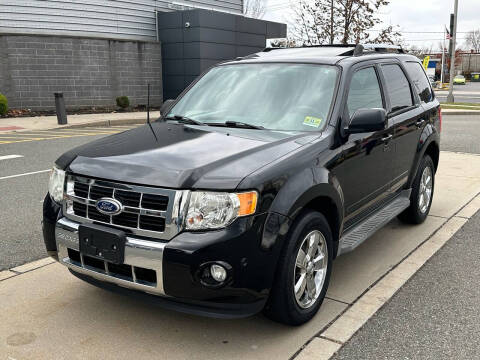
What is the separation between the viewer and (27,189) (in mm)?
7285

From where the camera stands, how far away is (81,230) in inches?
124

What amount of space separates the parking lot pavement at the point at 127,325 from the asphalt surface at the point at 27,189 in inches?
24.2

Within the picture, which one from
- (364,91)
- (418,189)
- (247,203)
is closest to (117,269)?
(247,203)

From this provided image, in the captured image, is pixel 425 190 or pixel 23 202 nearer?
pixel 425 190

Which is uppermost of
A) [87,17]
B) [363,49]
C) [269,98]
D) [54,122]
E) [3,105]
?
[87,17]

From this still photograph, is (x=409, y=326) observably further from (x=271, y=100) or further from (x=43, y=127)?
(x=43, y=127)

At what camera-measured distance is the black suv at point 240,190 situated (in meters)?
2.89

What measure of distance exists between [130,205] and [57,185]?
774mm

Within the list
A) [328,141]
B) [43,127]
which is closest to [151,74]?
[43,127]

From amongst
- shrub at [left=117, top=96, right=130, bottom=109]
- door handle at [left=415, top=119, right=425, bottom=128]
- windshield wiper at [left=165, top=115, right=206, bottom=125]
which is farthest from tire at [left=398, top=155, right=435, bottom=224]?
shrub at [left=117, top=96, right=130, bottom=109]

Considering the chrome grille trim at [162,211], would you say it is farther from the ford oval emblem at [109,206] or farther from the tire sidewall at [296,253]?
the tire sidewall at [296,253]

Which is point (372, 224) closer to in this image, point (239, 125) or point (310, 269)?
point (310, 269)

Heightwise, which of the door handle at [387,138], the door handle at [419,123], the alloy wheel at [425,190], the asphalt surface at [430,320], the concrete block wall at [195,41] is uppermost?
the concrete block wall at [195,41]

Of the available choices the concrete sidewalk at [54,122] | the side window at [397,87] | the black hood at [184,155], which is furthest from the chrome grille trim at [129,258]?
the concrete sidewalk at [54,122]
